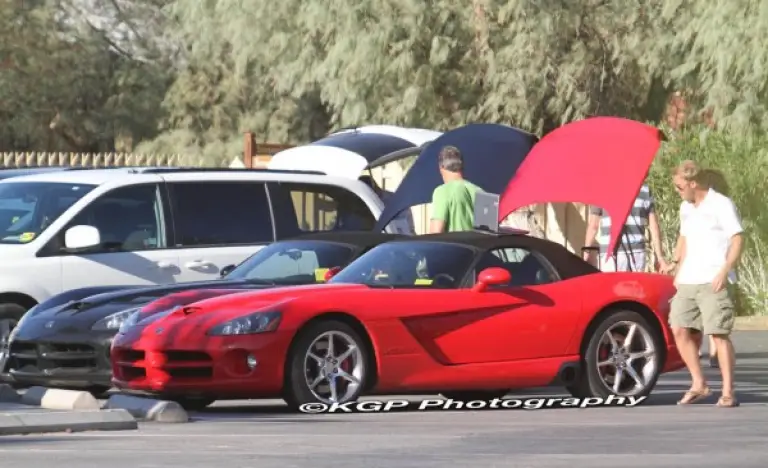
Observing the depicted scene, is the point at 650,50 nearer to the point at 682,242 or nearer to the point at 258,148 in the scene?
the point at 258,148

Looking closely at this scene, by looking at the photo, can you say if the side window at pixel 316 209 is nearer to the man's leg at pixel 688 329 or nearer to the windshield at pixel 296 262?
the windshield at pixel 296 262

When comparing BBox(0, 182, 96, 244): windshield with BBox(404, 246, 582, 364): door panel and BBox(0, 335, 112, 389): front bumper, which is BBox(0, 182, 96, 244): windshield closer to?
BBox(0, 335, 112, 389): front bumper

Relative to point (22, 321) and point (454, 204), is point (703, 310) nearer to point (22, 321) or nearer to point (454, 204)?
point (454, 204)

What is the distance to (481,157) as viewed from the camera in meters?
20.5

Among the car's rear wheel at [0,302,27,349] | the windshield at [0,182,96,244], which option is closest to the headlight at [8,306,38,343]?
the car's rear wheel at [0,302,27,349]

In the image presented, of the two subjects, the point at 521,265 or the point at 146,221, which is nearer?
the point at 521,265

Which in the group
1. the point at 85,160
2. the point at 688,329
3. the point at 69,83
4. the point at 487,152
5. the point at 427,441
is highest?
the point at 69,83

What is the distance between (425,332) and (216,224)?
13.5 ft

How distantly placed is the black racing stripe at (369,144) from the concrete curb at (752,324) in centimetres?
439

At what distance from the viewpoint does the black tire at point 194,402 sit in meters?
14.1

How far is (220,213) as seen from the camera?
17312 millimetres

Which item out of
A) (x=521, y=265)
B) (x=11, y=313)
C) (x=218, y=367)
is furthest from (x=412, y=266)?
(x=11, y=313)

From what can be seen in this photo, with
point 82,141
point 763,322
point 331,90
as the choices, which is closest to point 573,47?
point 331,90

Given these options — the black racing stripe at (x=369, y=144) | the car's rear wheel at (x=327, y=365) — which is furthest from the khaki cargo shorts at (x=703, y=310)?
the black racing stripe at (x=369, y=144)
